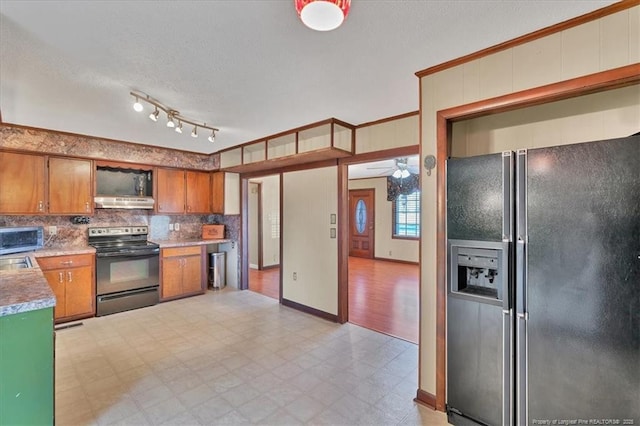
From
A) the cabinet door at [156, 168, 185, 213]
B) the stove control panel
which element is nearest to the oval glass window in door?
the cabinet door at [156, 168, 185, 213]

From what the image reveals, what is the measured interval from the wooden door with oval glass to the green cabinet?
7.95m

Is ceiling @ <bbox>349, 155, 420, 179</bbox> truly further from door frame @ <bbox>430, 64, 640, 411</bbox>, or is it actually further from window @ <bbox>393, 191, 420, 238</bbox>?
door frame @ <bbox>430, 64, 640, 411</bbox>

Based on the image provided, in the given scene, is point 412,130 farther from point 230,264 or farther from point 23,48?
point 230,264

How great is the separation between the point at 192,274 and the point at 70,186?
208cm

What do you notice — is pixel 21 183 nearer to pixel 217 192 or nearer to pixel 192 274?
pixel 192 274

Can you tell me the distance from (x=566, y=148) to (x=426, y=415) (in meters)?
1.96

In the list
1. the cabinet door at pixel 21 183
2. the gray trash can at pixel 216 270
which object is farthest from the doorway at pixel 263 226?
the cabinet door at pixel 21 183

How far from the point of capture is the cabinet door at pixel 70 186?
13.1ft

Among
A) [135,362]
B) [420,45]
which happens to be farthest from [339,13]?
[135,362]

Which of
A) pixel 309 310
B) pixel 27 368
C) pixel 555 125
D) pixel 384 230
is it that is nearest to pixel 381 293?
pixel 309 310

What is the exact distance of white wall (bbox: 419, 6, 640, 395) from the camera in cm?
160

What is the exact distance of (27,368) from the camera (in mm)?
1627

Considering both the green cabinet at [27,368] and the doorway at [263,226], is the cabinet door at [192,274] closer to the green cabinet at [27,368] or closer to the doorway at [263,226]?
the doorway at [263,226]

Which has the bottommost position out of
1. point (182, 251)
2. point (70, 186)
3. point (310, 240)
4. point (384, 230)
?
point (182, 251)
